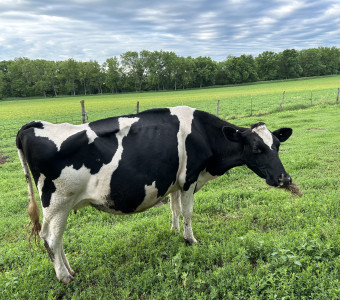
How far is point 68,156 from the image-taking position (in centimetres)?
360

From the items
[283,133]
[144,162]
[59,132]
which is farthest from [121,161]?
[283,133]

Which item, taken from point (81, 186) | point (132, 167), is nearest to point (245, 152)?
point (132, 167)

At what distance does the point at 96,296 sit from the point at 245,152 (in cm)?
306

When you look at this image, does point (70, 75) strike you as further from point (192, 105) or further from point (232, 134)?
point (232, 134)

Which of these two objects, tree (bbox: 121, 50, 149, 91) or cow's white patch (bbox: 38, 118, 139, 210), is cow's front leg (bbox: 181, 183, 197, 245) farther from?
tree (bbox: 121, 50, 149, 91)

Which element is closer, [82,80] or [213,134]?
[213,134]

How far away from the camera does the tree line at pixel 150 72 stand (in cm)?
8969

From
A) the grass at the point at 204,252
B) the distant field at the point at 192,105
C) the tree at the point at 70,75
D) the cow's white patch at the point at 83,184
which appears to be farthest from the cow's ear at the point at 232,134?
the tree at the point at 70,75

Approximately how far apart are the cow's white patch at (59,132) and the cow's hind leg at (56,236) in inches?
36.7

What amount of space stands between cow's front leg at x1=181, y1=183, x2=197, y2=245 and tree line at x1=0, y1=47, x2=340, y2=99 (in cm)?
8873

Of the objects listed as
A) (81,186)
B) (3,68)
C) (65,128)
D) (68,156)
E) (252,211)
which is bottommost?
(252,211)

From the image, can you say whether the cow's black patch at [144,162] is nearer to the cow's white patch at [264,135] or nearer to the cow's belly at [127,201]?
the cow's belly at [127,201]

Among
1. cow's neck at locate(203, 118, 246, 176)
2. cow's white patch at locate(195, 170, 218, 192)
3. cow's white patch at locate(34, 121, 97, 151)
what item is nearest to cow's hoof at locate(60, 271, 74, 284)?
cow's white patch at locate(34, 121, 97, 151)

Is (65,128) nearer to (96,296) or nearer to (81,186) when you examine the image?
(81,186)
